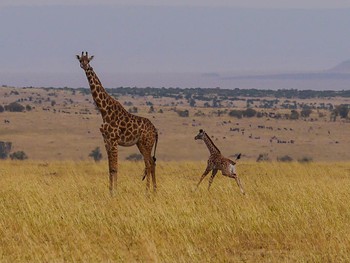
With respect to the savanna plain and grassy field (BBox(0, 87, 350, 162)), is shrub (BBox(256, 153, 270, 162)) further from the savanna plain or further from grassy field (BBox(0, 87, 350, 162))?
the savanna plain

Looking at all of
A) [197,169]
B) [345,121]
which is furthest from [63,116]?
[197,169]

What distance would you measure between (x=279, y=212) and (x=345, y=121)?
57547 millimetres

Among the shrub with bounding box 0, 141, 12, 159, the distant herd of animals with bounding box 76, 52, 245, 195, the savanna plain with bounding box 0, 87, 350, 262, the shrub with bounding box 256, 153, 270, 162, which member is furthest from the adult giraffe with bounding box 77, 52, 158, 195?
the shrub with bounding box 0, 141, 12, 159

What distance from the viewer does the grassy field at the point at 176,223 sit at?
29.4ft

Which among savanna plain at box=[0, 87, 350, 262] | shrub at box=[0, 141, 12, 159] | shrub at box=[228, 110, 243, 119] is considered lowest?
shrub at box=[0, 141, 12, 159]

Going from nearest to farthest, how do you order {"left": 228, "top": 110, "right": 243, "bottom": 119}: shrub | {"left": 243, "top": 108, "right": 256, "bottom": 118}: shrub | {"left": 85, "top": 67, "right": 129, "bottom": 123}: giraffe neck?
{"left": 85, "top": 67, "right": 129, "bottom": 123}: giraffe neck → {"left": 228, "top": 110, "right": 243, "bottom": 119}: shrub → {"left": 243, "top": 108, "right": 256, "bottom": 118}: shrub

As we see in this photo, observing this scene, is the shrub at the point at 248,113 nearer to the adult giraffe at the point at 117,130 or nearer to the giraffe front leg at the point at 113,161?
the adult giraffe at the point at 117,130

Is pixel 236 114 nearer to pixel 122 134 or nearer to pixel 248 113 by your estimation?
pixel 248 113

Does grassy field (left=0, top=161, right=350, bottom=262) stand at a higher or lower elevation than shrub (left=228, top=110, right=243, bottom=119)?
higher

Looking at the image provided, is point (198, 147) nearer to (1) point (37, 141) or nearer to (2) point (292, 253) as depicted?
(1) point (37, 141)

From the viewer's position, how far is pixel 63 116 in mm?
68438

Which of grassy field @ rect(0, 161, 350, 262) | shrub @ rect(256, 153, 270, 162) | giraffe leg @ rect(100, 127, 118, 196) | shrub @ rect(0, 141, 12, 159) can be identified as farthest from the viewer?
shrub @ rect(0, 141, 12, 159)

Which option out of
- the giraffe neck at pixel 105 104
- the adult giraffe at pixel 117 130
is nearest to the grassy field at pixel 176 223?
the adult giraffe at pixel 117 130

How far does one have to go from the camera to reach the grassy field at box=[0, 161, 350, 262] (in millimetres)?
8969
